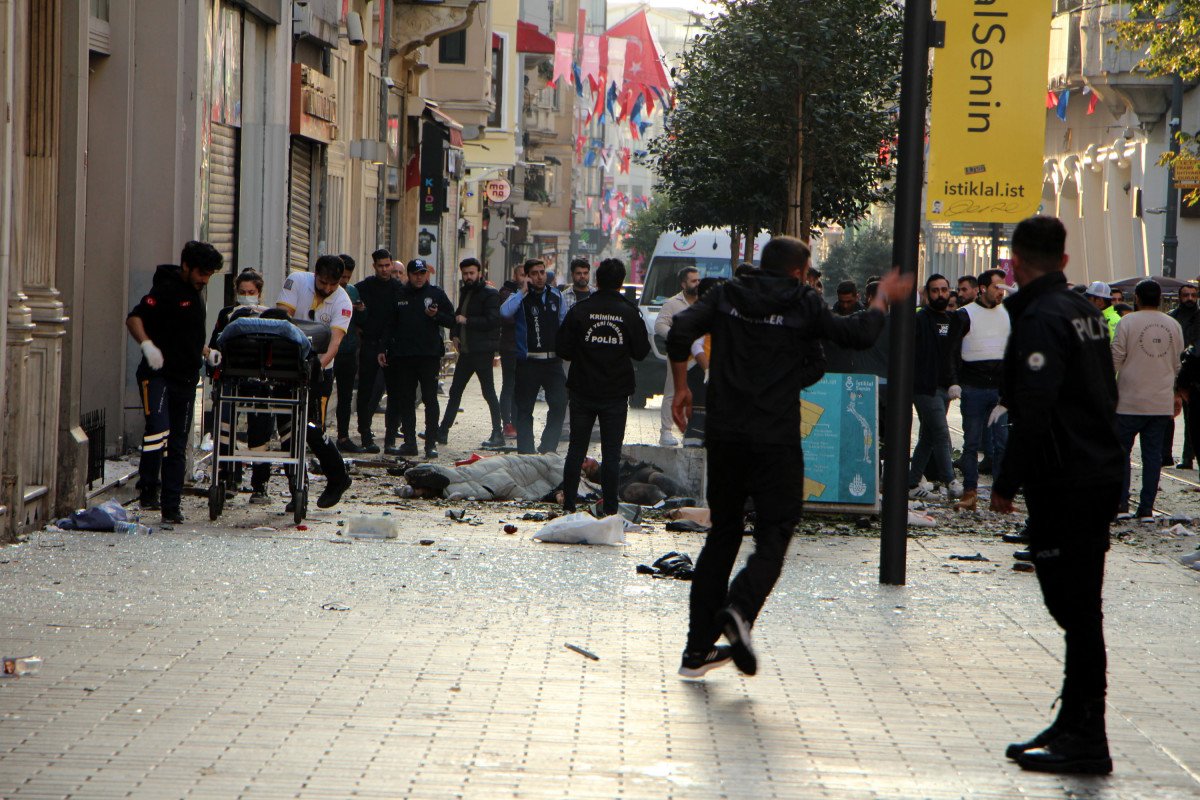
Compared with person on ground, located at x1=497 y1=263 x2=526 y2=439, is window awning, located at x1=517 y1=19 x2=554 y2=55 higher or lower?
higher

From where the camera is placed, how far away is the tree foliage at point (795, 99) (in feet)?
87.2

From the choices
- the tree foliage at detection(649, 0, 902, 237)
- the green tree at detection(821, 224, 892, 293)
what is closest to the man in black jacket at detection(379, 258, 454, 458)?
the tree foliage at detection(649, 0, 902, 237)

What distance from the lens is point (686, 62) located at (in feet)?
101

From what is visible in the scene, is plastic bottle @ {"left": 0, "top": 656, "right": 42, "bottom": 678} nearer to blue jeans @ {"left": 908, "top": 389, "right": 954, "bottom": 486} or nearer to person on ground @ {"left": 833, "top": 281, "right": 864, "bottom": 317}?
blue jeans @ {"left": 908, "top": 389, "right": 954, "bottom": 486}

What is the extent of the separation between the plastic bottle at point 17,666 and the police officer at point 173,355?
14.1ft

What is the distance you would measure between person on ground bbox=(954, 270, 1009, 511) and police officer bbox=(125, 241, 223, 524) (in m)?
6.05

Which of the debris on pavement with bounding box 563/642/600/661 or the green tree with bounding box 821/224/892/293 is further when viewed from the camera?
the green tree with bounding box 821/224/892/293

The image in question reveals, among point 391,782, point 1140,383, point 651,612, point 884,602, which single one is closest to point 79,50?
point 651,612

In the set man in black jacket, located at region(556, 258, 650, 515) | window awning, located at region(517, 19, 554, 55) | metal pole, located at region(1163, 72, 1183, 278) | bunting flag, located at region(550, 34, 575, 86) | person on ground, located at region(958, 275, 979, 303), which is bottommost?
man in black jacket, located at region(556, 258, 650, 515)

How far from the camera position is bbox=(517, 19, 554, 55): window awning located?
175ft

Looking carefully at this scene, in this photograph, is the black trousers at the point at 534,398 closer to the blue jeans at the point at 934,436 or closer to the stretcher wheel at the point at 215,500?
the blue jeans at the point at 934,436

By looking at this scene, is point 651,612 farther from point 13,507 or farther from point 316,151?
point 316,151

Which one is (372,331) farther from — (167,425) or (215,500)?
(167,425)

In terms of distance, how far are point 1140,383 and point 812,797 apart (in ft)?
30.1
